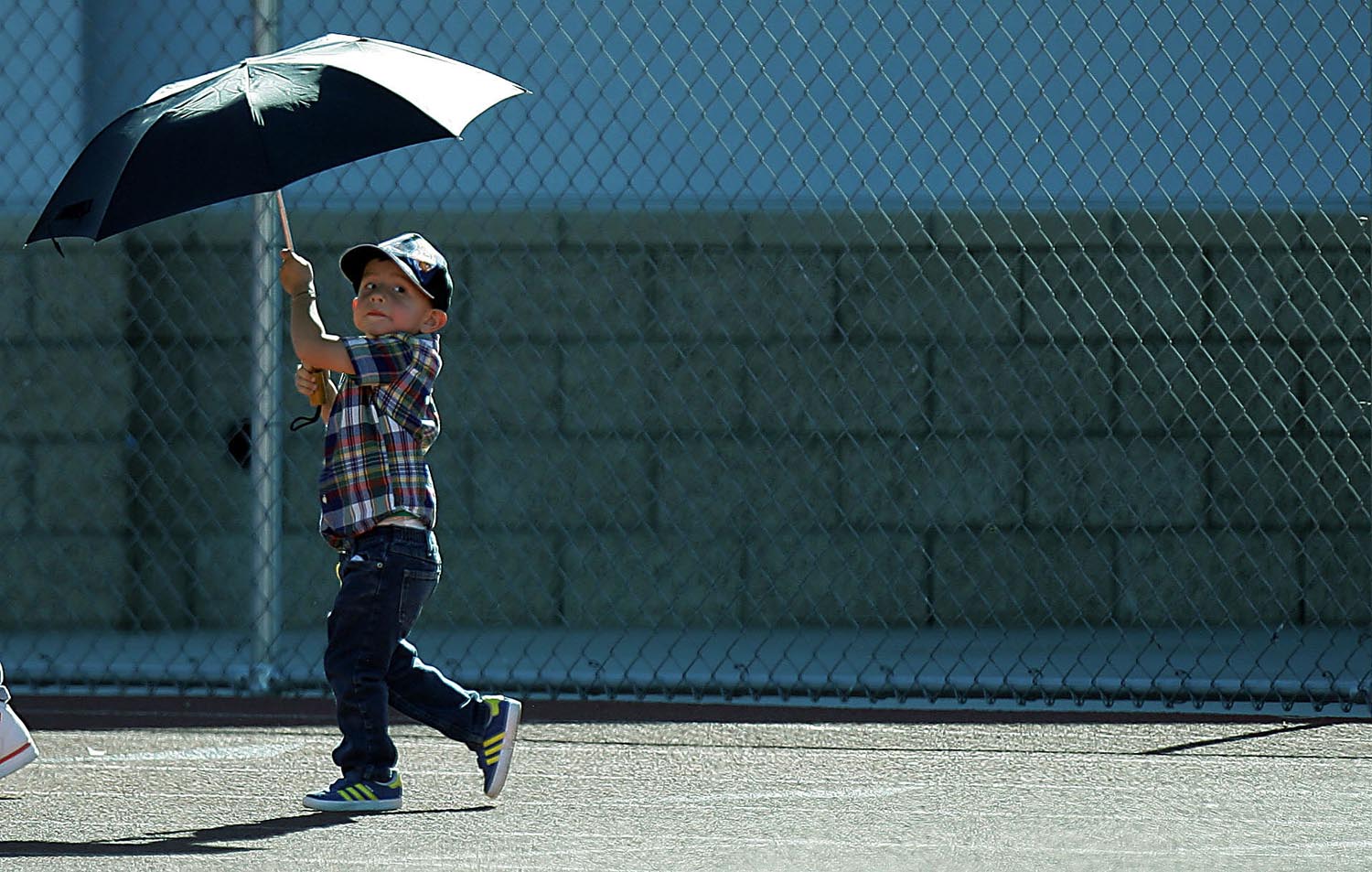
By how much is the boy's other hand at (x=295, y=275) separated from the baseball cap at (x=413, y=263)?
0.26 feet

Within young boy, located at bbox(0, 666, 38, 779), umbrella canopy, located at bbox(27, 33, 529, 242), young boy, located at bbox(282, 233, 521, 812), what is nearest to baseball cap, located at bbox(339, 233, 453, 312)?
young boy, located at bbox(282, 233, 521, 812)

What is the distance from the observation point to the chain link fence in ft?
24.6

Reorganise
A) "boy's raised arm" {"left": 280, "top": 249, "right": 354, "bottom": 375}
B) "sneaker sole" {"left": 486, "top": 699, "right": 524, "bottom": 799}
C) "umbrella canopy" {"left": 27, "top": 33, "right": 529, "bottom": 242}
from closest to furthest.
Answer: "umbrella canopy" {"left": 27, "top": 33, "right": 529, "bottom": 242}, "boy's raised arm" {"left": 280, "top": 249, "right": 354, "bottom": 375}, "sneaker sole" {"left": 486, "top": 699, "right": 524, "bottom": 799}

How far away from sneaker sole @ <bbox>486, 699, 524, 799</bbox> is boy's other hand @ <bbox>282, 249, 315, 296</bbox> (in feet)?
3.23

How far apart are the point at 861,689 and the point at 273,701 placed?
174 cm

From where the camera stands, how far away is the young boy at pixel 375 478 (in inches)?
164

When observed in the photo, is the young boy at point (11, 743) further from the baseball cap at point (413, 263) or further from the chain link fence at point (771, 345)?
the chain link fence at point (771, 345)

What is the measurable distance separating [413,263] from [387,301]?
0.32ft

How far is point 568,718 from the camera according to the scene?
5.63 metres

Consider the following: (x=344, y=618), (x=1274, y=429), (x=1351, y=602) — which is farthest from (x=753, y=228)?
(x=344, y=618)

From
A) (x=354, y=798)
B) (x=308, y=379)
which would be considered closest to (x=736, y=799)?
(x=354, y=798)

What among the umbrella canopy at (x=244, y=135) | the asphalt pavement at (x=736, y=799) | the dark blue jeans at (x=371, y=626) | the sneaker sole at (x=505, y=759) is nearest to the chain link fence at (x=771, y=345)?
the asphalt pavement at (x=736, y=799)

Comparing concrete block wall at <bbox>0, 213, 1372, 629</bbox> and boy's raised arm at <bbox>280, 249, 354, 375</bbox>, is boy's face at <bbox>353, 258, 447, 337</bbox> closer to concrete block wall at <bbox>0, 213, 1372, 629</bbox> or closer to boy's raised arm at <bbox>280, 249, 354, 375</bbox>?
boy's raised arm at <bbox>280, 249, 354, 375</bbox>

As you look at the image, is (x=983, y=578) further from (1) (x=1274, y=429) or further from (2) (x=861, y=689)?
(2) (x=861, y=689)
